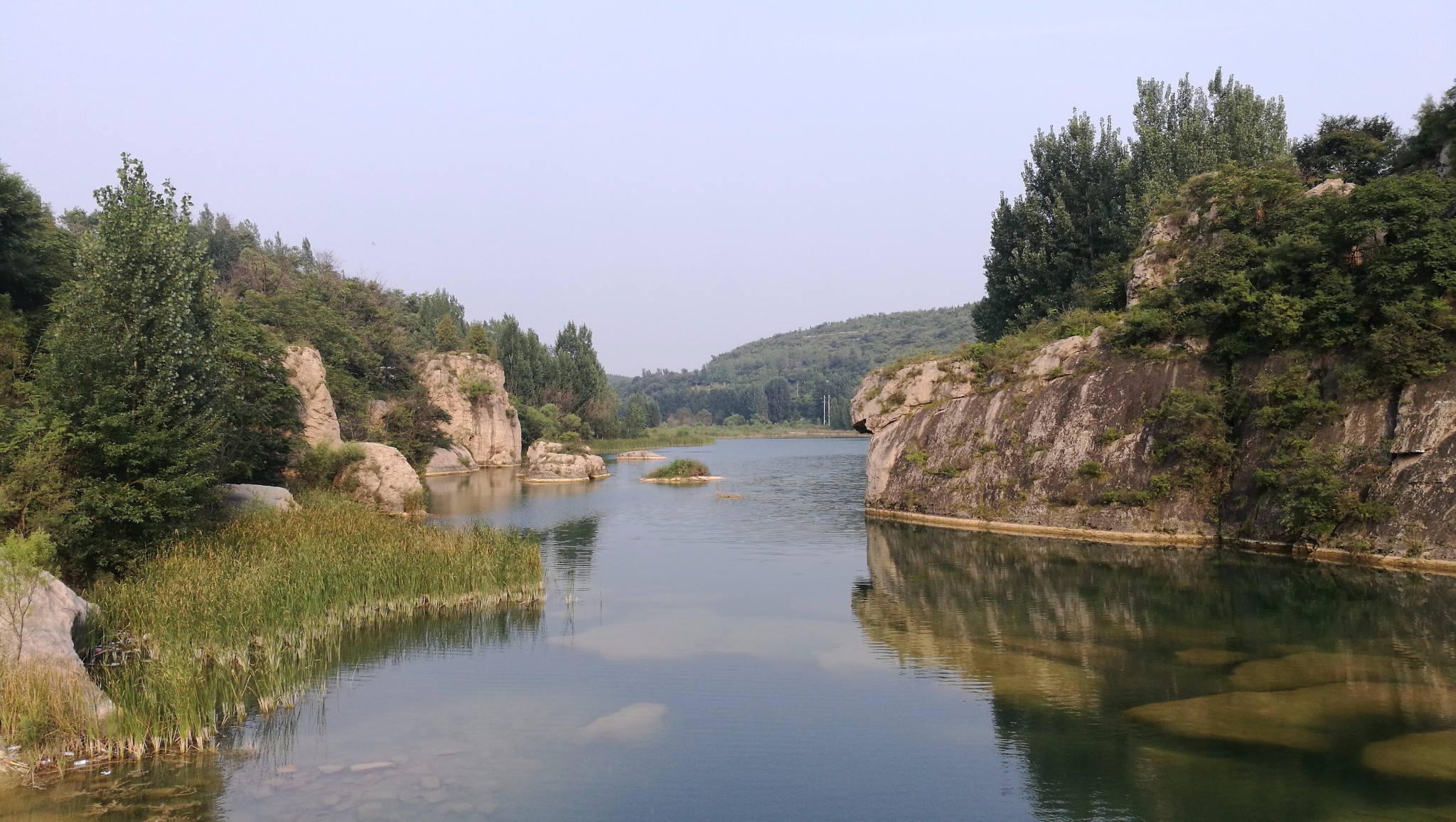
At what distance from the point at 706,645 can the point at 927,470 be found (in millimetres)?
22822

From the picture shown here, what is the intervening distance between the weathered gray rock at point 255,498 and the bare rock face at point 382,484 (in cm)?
956

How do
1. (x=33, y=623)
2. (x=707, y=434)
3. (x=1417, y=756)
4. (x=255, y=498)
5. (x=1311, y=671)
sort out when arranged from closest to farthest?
1. (x=1417, y=756)
2. (x=33, y=623)
3. (x=1311, y=671)
4. (x=255, y=498)
5. (x=707, y=434)

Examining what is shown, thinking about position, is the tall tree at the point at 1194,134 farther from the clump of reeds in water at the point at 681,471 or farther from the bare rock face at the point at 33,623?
the bare rock face at the point at 33,623

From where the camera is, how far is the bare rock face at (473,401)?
269ft

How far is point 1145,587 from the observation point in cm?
2475

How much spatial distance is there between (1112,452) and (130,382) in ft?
98.3

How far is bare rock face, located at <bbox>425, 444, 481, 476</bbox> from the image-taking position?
7131 cm

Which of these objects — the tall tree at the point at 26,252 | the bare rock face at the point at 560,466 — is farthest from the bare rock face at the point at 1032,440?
the tall tree at the point at 26,252

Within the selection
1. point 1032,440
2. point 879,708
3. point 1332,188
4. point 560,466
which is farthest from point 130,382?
point 560,466

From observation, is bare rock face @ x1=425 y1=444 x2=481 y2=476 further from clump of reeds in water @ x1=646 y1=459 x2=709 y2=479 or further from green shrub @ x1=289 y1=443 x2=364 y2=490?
green shrub @ x1=289 y1=443 x2=364 y2=490

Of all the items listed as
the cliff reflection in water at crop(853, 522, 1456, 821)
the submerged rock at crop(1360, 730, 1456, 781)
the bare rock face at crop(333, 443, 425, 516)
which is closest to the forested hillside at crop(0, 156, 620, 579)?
the bare rock face at crop(333, 443, 425, 516)

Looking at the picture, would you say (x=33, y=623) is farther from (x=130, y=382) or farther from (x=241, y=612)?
(x=130, y=382)

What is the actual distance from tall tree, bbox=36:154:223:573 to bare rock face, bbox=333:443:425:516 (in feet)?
56.6

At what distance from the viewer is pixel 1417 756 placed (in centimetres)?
1259
